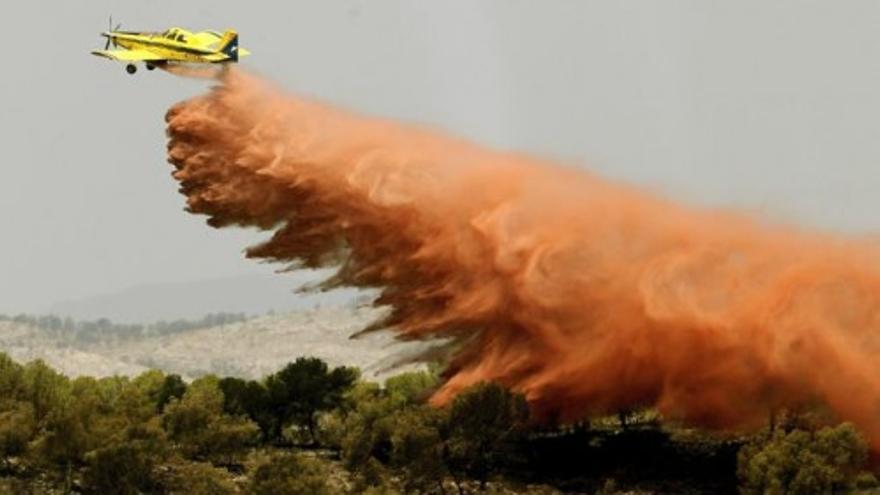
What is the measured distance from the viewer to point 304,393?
11550 centimetres

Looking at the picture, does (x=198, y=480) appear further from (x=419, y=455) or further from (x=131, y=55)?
(x=131, y=55)

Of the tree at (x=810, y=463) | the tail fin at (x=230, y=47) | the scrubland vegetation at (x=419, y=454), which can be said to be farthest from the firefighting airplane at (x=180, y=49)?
the tree at (x=810, y=463)

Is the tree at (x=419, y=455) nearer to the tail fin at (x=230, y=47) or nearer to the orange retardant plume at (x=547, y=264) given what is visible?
the orange retardant plume at (x=547, y=264)

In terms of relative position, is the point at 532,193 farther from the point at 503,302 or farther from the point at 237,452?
the point at 237,452

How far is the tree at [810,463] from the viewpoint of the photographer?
223 ft

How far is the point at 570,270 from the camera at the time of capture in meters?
80.8

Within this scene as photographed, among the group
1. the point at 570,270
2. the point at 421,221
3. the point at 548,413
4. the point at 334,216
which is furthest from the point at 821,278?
the point at 334,216

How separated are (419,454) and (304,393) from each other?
1451 inches

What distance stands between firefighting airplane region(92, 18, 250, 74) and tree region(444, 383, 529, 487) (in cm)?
Answer: 3038

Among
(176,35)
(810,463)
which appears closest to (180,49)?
(176,35)

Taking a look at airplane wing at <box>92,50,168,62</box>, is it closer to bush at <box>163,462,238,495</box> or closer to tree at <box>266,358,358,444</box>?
bush at <box>163,462,238,495</box>

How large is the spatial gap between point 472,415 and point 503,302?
25.4ft

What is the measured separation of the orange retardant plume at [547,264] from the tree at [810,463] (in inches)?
233

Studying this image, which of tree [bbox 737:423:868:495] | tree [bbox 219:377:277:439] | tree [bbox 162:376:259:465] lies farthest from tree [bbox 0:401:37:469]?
tree [bbox 737:423:868:495]
